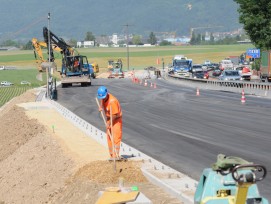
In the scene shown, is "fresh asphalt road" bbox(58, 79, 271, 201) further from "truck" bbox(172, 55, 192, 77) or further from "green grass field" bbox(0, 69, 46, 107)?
"truck" bbox(172, 55, 192, 77)

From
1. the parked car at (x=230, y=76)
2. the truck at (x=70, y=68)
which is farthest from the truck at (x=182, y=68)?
the truck at (x=70, y=68)

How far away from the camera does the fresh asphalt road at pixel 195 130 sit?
18.4 m

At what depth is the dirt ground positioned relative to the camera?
14352mm

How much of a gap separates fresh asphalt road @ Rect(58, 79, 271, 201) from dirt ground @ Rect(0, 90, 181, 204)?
1743 mm

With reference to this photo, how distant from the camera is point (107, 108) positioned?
15508mm

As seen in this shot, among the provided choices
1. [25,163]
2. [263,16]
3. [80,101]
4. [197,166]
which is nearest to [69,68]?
[80,101]

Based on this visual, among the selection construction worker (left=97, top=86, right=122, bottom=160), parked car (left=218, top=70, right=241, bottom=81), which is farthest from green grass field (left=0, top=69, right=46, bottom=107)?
construction worker (left=97, top=86, right=122, bottom=160)

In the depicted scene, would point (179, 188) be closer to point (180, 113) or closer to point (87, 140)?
point (87, 140)

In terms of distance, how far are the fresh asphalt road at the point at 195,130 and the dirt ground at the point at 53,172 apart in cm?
174

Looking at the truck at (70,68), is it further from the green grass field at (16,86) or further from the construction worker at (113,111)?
the construction worker at (113,111)

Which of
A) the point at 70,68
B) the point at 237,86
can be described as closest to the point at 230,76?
the point at 237,86

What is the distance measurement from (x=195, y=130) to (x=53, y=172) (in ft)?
26.4

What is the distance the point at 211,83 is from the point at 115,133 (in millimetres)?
48540

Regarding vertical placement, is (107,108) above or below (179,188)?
above
